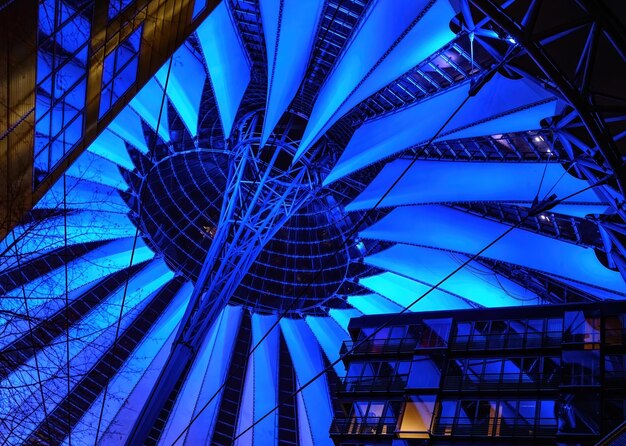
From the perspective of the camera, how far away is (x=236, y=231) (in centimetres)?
2898

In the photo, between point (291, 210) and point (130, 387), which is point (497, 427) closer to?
point (291, 210)

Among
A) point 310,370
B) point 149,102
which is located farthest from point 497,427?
point 149,102

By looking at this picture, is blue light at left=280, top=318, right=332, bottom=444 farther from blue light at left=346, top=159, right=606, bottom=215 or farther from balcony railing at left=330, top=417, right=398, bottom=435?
balcony railing at left=330, top=417, right=398, bottom=435

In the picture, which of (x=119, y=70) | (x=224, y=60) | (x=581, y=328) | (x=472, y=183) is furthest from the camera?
(x=224, y=60)

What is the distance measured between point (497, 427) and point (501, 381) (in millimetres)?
1579

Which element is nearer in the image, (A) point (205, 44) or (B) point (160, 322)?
(A) point (205, 44)

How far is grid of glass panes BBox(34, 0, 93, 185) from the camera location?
12742 mm

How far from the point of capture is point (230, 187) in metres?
28.8

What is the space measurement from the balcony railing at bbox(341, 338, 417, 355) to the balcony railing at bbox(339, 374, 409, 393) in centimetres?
99

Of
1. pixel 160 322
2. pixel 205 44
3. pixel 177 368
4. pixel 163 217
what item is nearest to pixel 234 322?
pixel 160 322

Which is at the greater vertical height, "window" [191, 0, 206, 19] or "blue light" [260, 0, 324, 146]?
"blue light" [260, 0, 324, 146]

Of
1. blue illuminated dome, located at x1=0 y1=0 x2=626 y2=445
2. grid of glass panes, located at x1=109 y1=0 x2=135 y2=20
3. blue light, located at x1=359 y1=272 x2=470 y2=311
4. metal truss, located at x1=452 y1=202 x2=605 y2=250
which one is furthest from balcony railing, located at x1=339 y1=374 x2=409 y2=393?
A: grid of glass panes, located at x1=109 y1=0 x2=135 y2=20

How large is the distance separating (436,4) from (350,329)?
12024 millimetres

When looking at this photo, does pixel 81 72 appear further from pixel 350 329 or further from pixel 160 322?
pixel 160 322
